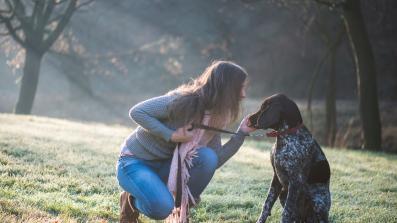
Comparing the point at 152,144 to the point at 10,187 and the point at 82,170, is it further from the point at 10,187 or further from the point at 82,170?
the point at 82,170

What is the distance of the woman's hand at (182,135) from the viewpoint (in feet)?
16.0

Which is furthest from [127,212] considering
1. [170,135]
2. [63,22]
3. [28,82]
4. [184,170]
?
[28,82]

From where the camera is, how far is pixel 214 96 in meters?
4.91

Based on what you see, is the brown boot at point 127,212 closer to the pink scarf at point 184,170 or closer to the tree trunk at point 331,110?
the pink scarf at point 184,170

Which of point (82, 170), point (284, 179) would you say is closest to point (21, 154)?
point (82, 170)

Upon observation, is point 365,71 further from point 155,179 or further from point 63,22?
point 155,179

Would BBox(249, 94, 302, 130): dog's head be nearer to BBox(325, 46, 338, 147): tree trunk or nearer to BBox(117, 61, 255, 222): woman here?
BBox(117, 61, 255, 222): woman

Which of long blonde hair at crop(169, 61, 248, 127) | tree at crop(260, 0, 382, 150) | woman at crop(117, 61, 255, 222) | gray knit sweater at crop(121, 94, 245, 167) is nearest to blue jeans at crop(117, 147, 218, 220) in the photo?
woman at crop(117, 61, 255, 222)

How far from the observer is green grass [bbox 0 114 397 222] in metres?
5.60

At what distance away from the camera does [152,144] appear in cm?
514

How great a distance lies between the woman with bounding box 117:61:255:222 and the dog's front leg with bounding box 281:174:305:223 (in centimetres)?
73

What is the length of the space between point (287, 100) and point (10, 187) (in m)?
Answer: 3.18

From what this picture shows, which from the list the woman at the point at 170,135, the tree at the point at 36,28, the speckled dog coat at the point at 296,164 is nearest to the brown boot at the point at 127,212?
the woman at the point at 170,135

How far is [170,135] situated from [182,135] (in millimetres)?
107
